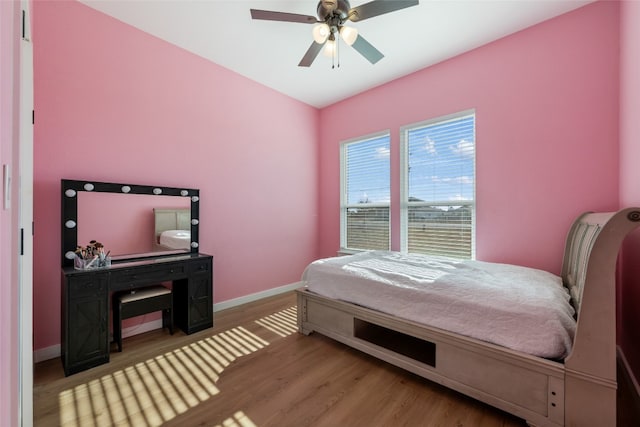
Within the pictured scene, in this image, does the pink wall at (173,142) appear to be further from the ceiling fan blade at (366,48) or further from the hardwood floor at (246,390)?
the ceiling fan blade at (366,48)

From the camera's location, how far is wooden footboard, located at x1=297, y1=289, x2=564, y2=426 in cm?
137

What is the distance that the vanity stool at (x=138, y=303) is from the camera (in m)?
2.26

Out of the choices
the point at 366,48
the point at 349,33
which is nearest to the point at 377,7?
the point at 349,33

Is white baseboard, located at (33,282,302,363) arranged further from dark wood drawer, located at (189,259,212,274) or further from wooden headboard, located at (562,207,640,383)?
wooden headboard, located at (562,207,640,383)

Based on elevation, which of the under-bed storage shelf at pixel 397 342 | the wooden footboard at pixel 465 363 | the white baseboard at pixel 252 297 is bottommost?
the white baseboard at pixel 252 297

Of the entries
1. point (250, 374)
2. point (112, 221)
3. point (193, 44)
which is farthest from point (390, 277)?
point (193, 44)

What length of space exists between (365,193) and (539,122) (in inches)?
83.4

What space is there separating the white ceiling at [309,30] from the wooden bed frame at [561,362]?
77.9 inches

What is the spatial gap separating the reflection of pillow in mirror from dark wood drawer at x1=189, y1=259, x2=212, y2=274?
14.2 inches

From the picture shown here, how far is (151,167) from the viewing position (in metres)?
2.68

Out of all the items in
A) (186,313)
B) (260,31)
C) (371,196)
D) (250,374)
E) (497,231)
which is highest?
(260,31)

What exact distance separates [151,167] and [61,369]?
182 centimetres

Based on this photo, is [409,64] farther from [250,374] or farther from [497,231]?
[250,374]

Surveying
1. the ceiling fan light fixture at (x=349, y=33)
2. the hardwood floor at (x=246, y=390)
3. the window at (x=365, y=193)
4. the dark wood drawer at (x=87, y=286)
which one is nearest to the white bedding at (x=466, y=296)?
the hardwood floor at (x=246, y=390)
